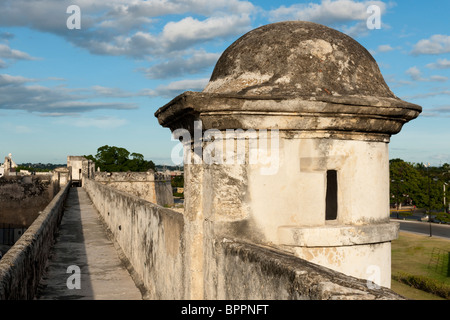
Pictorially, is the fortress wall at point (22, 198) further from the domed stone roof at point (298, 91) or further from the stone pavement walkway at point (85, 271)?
the domed stone roof at point (298, 91)

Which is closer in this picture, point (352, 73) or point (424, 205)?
point (352, 73)

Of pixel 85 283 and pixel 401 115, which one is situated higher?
pixel 401 115

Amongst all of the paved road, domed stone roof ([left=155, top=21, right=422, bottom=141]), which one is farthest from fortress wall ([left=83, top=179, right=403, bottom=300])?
the paved road

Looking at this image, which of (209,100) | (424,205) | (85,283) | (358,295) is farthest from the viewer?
(424,205)

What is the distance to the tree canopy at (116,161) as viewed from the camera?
66.7 meters

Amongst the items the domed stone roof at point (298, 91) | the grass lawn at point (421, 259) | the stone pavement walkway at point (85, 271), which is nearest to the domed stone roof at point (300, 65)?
the domed stone roof at point (298, 91)

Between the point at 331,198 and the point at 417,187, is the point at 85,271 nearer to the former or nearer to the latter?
the point at 331,198

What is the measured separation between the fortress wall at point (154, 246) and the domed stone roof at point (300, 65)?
1.29m

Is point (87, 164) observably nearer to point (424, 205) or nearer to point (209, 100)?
point (424, 205)

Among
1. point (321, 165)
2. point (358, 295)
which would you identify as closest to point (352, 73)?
point (321, 165)

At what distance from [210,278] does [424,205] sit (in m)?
54.2

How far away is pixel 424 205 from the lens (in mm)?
52500

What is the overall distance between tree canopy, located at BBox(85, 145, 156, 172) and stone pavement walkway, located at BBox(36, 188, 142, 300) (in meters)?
54.9
